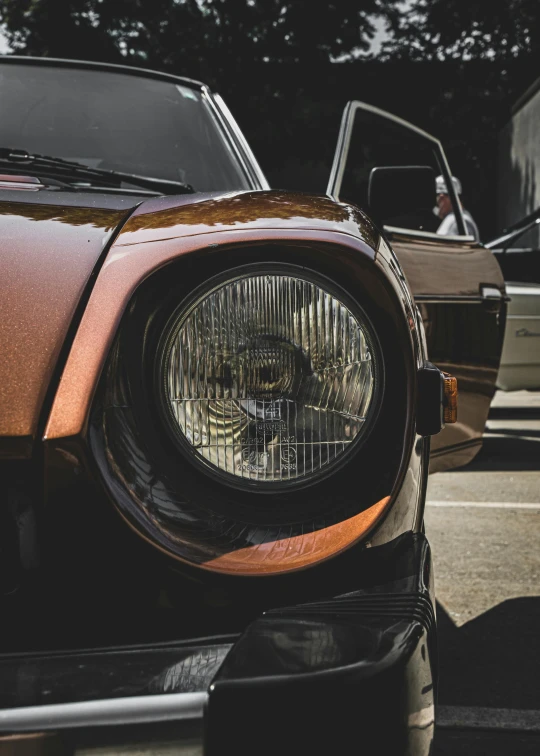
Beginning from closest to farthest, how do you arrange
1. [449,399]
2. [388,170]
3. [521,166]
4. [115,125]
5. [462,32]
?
1. [449,399]
2. [388,170]
3. [115,125]
4. [521,166]
5. [462,32]

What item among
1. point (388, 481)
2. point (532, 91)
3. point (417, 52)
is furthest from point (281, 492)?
point (417, 52)

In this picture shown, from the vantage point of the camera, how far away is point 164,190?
80.3 inches

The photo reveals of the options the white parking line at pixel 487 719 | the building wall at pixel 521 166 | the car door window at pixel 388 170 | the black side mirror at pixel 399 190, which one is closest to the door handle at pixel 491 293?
the car door window at pixel 388 170

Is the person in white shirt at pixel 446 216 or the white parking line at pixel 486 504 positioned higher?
the person in white shirt at pixel 446 216

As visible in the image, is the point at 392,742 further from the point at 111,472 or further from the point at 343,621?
the point at 111,472

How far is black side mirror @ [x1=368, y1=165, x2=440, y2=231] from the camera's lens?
230 cm

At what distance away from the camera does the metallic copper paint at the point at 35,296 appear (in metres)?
1.01

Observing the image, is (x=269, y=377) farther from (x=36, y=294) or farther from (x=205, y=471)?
(x=36, y=294)

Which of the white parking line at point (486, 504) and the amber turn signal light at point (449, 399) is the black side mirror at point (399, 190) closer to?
the amber turn signal light at point (449, 399)

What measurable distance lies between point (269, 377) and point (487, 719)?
1244 mm

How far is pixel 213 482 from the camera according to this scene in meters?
1.09

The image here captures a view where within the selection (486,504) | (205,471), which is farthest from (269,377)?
(486,504)

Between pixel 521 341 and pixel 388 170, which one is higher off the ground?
pixel 388 170

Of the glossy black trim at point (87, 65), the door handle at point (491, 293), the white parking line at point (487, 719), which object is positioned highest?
the glossy black trim at point (87, 65)
